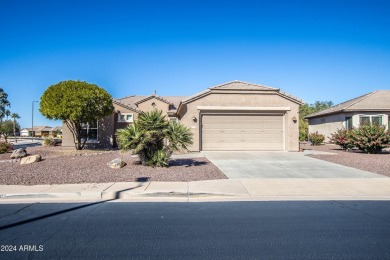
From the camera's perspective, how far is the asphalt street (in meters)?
3.79

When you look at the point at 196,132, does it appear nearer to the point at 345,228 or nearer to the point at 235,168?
the point at 235,168

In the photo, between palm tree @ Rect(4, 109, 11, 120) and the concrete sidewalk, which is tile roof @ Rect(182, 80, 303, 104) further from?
palm tree @ Rect(4, 109, 11, 120)

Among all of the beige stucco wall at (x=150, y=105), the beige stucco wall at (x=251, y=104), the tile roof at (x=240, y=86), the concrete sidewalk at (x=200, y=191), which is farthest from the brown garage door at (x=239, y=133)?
the beige stucco wall at (x=150, y=105)

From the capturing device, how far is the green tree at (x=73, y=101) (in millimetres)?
16781

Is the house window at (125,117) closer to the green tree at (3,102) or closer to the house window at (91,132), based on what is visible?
the house window at (91,132)

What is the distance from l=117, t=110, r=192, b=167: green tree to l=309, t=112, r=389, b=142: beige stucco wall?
18116mm

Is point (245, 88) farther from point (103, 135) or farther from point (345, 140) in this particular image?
point (103, 135)

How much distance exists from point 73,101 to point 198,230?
49.1 ft

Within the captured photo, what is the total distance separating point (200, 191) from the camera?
7250 mm

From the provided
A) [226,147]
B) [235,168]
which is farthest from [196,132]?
[235,168]

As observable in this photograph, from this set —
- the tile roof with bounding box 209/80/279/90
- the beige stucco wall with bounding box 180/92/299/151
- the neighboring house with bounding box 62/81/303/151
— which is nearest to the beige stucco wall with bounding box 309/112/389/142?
the beige stucco wall with bounding box 180/92/299/151

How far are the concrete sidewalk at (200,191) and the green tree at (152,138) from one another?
7.63ft

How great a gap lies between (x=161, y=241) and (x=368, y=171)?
9877 millimetres

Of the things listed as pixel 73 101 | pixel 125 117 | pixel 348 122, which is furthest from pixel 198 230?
pixel 348 122
